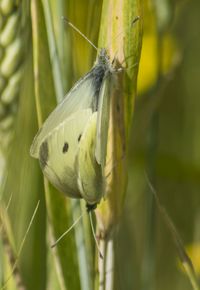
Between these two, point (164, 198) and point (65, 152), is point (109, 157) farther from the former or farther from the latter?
point (164, 198)

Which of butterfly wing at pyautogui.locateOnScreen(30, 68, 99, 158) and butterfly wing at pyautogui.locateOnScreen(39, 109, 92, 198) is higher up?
butterfly wing at pyautogui.locateOnScreen(30, 68, 99, 158)

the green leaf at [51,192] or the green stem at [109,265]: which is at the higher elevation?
the green leaf at [51,192]

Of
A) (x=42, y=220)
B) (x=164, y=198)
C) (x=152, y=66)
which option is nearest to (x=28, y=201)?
(x=42, y=220)

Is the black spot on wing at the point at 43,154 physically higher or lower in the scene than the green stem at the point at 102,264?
higher

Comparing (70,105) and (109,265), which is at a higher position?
(70,105)

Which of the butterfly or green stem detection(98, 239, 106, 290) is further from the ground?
the butterfly
